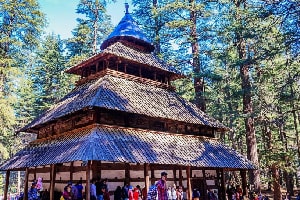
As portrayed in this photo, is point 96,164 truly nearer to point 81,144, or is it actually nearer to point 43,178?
point 81,144

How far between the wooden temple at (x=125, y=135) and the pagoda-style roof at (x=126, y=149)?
0.04 m

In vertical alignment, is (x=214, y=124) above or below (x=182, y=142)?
above

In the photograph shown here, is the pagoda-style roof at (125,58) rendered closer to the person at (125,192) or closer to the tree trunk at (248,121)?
the tree trunk at (248,121)

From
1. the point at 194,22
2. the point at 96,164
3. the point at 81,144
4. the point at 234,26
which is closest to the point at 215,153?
the point at 96,164

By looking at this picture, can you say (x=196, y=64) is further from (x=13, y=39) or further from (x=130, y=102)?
(x=13, y=39)

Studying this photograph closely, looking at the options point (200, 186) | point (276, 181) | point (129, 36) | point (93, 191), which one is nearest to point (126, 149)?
point (93, 191)

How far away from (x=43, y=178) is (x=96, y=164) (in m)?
6.79

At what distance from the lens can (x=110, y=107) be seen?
1425 cm

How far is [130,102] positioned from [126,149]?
136 inches

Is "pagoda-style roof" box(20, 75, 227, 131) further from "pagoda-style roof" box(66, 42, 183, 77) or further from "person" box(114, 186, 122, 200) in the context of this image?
"person" box(114, 186, 122, 200)

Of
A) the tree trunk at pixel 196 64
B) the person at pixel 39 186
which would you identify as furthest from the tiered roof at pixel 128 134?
the tree trunk at pixel 196 64

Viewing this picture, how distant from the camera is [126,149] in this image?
535 inches

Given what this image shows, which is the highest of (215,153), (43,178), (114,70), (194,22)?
(194,22)

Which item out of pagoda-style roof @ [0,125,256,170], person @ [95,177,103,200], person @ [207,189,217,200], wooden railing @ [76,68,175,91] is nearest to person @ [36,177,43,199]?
pagoda-style roof @ [0,125,256,170]
